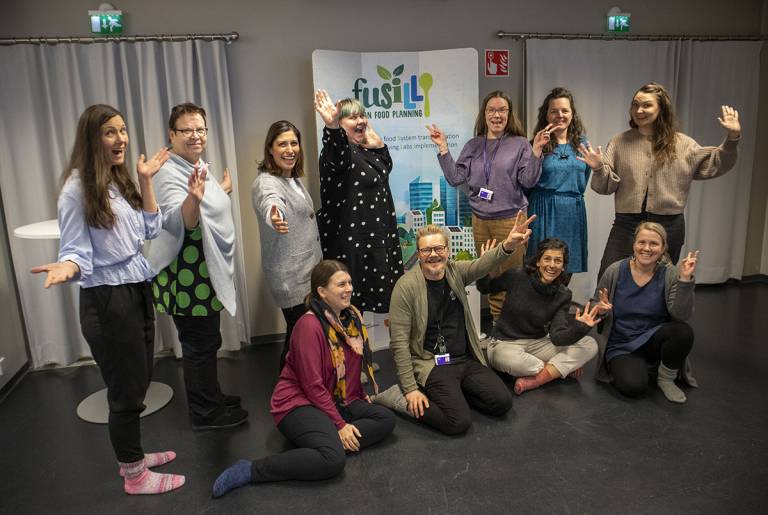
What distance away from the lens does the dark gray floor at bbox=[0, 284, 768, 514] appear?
2418mm

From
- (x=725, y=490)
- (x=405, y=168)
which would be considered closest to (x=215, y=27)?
(x=405, y=168)

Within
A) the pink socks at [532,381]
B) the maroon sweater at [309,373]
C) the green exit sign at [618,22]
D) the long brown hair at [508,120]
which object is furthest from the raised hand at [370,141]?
the green exit sign at [618,22]

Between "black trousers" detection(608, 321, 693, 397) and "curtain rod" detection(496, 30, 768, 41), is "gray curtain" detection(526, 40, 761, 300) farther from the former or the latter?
"black trousers" detection(608, 321, 693, 397)

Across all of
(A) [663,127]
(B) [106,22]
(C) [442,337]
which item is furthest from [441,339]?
(B) [106,22]

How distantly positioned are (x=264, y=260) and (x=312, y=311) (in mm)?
579

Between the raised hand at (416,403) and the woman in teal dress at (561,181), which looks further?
the woman in teal dress at (561,181)

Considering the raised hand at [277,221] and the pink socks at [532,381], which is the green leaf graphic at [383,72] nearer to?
the raised hand at [277,221]

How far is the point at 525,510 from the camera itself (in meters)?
2.34

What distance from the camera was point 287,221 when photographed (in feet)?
9.98

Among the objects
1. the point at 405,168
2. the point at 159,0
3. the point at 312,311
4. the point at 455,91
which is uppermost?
the point at 159,0

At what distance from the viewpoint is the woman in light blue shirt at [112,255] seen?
211 cm

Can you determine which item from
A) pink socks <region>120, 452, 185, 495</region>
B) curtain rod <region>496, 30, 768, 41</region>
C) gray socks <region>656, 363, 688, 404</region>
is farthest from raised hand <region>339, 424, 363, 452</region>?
curtain rod <region>496, 30, 768, 41</region>

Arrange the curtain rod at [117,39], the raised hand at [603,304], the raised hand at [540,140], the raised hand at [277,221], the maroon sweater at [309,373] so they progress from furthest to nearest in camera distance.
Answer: the raised hand at [540,140]
the curtain rod at [117,39]
the raised hand at [603,304]
the raised hand at [277,221]
the maroon sweater at [309,373]

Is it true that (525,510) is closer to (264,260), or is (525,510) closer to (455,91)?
(264,260)
